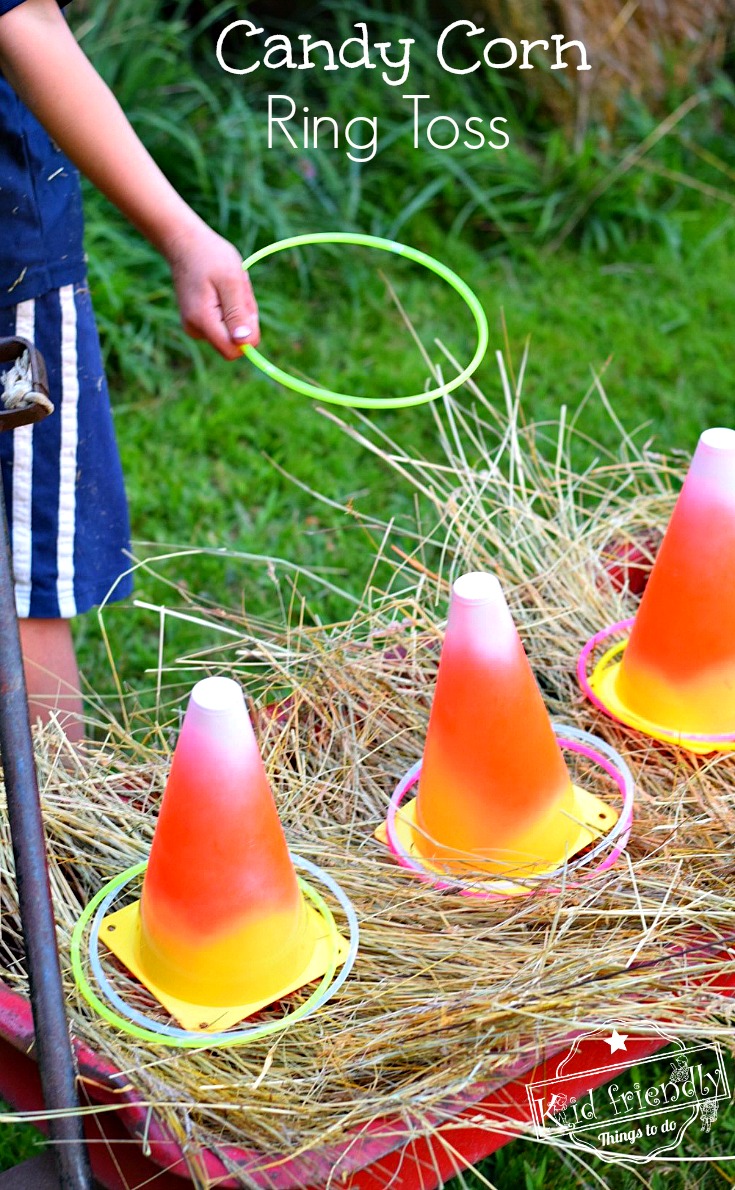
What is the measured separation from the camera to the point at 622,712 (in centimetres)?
198

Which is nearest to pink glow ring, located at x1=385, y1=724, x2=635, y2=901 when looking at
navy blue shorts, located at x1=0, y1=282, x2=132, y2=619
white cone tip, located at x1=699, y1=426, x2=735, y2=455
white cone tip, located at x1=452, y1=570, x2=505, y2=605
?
white cone tip, located at x1=452, y1=570, x2=505, y2=605

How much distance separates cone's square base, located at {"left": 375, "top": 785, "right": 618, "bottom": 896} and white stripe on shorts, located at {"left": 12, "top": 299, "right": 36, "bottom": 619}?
2.02ft

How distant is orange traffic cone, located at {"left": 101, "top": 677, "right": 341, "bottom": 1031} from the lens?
58.2 inches

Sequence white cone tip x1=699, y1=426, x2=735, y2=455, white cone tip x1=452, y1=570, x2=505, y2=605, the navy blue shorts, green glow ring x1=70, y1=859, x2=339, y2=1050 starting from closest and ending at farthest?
1. green glow ring x1=70, y1=859, x2=339, y2=1050
2. white cone tip x1=452, y1=570, x2=505, y2=605
3. white cone tip x1=699, y1=426, x2=735, y2=455
4. the navy blue shorts

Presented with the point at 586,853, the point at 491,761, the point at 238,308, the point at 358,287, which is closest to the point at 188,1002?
the point at 491,761

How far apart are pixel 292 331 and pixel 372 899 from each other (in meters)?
2.34

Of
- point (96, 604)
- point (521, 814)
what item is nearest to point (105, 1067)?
point (521, 814)

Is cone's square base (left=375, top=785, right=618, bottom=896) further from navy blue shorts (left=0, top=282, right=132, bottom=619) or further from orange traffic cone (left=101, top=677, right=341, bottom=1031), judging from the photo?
navy blue shorts (left=0, top=282, right=132, bottom=619)

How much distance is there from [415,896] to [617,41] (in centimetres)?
347

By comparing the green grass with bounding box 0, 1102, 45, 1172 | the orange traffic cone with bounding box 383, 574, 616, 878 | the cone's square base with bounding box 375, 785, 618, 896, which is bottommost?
the green grass with bounding box 0, 1102, 45, 1172

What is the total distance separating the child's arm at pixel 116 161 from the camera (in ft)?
5.36

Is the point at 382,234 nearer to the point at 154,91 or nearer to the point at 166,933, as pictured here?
the point at 154,91

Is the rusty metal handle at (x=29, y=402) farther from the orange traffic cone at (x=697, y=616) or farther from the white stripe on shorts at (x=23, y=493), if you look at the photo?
the orange traffic cone at (x=697, y=616)

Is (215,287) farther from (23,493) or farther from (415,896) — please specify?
(415,896)
